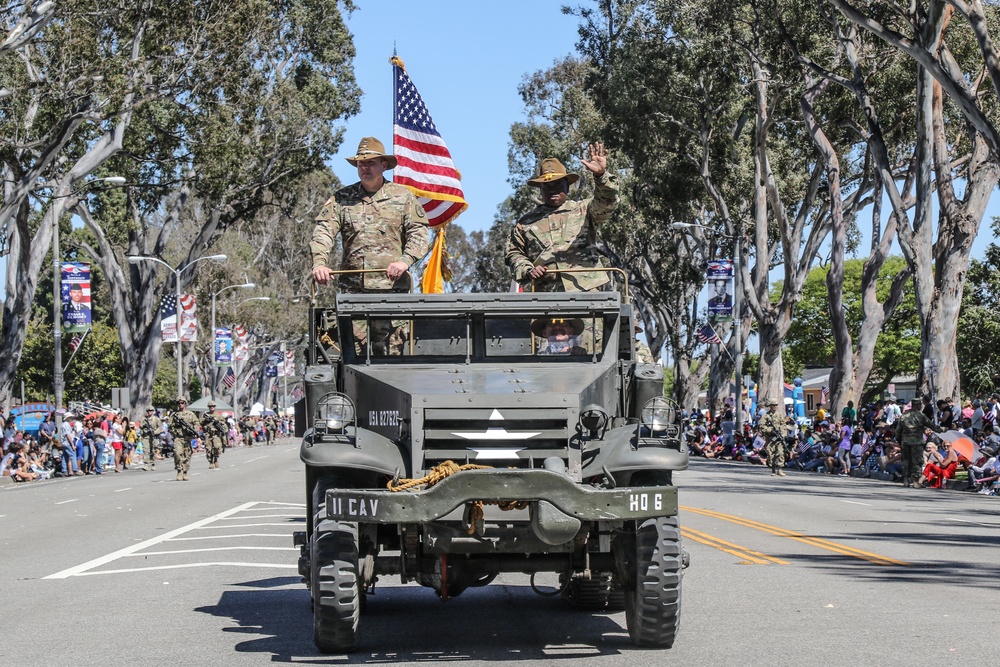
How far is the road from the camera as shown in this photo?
8750 millimetres

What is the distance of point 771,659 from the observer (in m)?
8.42

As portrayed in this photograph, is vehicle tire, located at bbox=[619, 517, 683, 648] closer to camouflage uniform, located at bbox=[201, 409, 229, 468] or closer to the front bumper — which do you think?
the front bumper

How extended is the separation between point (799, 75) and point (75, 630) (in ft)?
117

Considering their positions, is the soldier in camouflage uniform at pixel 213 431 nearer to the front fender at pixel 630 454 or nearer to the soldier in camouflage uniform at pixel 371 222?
the soldier in camouflage uniform at pixel 371 222

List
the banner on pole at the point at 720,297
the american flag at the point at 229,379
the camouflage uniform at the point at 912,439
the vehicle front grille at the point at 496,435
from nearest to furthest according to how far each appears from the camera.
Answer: the vehicle front grille at the point at 496,435 < the camouflage uniform at the point at 912,439 < the banner on pole at the point at 720,297 < the american flag at the point at 229,379

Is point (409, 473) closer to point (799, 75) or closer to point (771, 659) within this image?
point (771, 659)

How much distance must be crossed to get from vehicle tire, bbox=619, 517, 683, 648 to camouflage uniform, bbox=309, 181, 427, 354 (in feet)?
11.7

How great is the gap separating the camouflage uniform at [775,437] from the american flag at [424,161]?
667 inches

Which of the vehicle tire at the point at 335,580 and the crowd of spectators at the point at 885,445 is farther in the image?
the crowd of spectators at the point at 885,445

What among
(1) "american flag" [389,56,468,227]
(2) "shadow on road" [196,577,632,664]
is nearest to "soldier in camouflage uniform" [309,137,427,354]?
(2) "shadow on road" [196,577,632,664]

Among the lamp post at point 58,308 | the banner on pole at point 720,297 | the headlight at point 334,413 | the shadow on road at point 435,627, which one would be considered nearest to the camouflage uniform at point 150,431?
the lamp post at point 58,308

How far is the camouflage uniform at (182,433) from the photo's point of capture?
32.0 meters

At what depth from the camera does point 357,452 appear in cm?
837

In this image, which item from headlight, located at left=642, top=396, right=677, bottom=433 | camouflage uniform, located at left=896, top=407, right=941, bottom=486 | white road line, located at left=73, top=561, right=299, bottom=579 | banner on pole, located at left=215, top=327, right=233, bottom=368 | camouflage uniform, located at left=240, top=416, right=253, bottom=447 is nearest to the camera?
headlight, located at left=642, top=396, right=677, bottom=433
